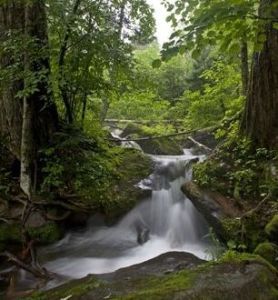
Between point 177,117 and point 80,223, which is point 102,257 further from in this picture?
point 177,117

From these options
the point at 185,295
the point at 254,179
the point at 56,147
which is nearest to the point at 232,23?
the point at 185,295

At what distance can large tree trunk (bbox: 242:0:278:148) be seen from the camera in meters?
5.95

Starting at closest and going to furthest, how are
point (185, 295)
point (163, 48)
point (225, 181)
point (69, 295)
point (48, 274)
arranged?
point (163, 48) < point (185, 295) < point (69, 295) < point (48, 274) < point (225, 181)

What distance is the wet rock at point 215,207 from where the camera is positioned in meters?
5.47

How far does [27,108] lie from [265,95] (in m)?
3.72

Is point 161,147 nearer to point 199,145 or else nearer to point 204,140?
point 199,145

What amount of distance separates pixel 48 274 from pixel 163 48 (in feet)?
13.5

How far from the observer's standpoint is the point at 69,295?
358 cm

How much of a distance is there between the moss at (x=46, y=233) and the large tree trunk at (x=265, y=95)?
3.50 metres

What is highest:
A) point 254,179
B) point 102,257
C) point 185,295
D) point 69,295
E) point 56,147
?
point 56,147

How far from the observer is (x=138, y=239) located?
6742mm

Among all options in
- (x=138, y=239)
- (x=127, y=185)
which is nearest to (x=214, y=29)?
(x=138, y=239)

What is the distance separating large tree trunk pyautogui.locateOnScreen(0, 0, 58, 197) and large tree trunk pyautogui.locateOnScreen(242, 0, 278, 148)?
3240mm

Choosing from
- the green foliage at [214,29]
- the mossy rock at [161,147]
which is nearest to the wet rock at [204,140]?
the mossy rock at [161,147]
